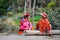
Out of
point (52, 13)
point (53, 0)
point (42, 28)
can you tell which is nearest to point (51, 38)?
point (42, 28)

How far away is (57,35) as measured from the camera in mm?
7645

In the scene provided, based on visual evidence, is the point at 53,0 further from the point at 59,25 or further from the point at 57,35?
the point at 57,35

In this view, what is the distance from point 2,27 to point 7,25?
0.24 meters

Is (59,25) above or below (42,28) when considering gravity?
below

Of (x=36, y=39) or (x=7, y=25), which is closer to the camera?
(x=36, y=39)

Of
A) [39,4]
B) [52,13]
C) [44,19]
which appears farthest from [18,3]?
[44,19]

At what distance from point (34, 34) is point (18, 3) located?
95.5 ft

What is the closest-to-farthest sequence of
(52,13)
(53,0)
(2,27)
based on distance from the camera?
(2,27) → (52,13) → (53,0)

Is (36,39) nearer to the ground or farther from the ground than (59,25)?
farther from the ground

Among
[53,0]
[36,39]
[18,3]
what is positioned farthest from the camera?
[53,0]

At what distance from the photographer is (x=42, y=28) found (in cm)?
796

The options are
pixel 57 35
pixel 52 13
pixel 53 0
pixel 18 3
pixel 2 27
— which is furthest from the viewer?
pixel 53 0

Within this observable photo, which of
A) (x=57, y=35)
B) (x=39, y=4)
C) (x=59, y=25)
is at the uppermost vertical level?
(x=57, y=35)

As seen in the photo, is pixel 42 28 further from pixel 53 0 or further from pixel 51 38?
pixel 53 0
